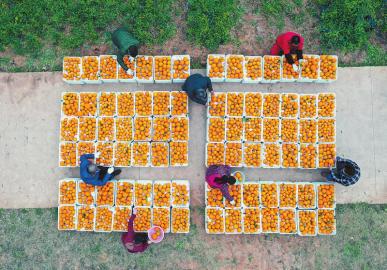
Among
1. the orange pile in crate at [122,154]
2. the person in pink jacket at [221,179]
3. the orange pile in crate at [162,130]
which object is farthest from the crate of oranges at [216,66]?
the orange pile in crate at [122,154]

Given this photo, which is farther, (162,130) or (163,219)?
(162,130)

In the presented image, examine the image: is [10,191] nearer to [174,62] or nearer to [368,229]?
[174,62]

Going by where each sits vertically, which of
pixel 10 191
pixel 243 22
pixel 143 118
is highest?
pixel 243 22

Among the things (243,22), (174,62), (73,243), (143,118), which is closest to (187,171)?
(143,118)

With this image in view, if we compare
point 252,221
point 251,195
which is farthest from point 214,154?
point 252,221

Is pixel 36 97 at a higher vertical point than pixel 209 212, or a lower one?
higher

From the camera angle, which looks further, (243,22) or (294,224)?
(243,22)

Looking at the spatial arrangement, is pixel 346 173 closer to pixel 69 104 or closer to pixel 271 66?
pixel 271 66
